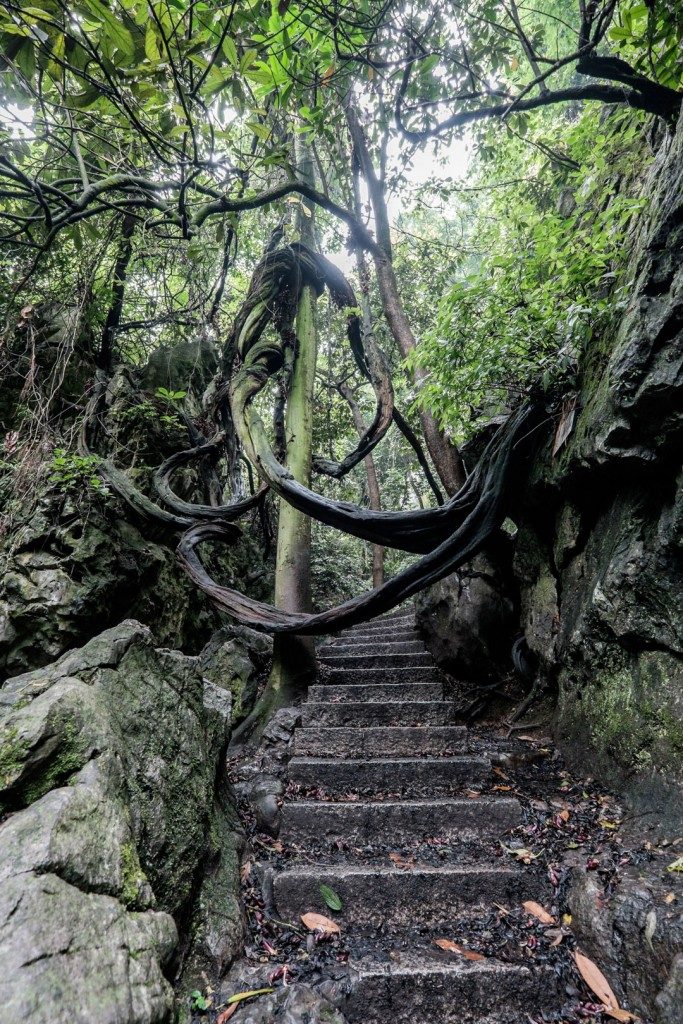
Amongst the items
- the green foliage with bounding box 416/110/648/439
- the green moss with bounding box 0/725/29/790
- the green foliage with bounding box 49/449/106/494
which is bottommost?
the green moss with bounding box 0/725/29/790

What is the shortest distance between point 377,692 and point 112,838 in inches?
109

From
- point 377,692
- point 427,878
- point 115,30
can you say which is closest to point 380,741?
point 377,692

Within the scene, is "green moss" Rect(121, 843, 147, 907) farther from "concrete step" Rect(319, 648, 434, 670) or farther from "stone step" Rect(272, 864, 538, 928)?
"concrete step" Rect(319, 648, 434, 670)

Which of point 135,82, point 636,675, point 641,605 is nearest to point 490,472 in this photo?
point 641,605

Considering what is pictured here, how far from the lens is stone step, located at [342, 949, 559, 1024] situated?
1.78 metres

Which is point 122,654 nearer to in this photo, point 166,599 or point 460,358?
point 166,599

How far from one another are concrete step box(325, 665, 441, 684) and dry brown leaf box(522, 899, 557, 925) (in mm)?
2070

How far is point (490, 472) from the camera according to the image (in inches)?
126

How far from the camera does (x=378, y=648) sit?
17.0ft

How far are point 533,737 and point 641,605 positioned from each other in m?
1.39

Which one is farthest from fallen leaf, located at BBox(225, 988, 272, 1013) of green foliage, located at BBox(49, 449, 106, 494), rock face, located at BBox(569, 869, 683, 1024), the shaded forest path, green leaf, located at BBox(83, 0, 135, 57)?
green leaf, located at BBox(83, 0, 135, 57)

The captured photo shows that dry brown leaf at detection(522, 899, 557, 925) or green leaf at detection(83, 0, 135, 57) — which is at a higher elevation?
green leaf at detection(83, 0, 135, 57)

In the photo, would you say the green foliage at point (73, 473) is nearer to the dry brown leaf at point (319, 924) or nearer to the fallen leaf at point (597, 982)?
the dry brown leaf at point (319, 924)

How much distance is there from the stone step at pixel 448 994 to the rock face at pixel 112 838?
53 centimetres
